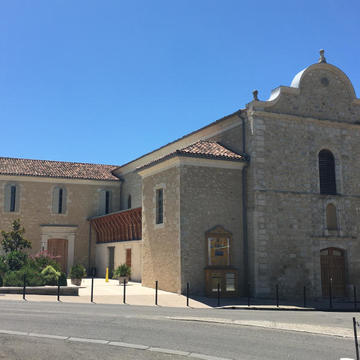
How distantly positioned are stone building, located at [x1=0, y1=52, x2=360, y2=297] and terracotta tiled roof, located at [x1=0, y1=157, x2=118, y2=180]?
485 inches

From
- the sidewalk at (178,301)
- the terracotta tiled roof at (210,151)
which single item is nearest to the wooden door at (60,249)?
the sidewalk at (178,301)

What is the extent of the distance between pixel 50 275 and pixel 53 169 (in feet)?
50.2

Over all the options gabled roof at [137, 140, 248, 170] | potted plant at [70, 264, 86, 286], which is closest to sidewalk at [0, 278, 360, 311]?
potted plant at [70, 264, 86, 286]

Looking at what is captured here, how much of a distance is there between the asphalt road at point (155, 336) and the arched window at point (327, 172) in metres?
9.15

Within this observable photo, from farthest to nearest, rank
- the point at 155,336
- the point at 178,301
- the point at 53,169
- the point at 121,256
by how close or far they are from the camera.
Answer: the point at 53,169, the point at 121,256, the point at 178,301, the point at 155,336

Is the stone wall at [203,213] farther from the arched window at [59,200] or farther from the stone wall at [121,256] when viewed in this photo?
the arched window at [59,200]

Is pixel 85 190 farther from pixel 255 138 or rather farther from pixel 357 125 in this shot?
pixel 357 125

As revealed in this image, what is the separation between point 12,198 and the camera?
108 ft

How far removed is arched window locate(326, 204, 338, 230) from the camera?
21.8 metres

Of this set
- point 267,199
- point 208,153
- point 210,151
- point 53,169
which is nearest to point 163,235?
point 208,153

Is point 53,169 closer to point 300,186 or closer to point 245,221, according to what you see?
point 245,221

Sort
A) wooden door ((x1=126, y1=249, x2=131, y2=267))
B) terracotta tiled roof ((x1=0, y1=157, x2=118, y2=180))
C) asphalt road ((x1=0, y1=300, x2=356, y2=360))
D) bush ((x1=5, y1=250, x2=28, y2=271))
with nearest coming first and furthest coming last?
asphalt road ((x1=0, y1=300, x2=356, y2=360))
bush ((x1=5, y1=250, x2=28, y2=271))
wooden door ((x1=126, y1=249, x2=131, y2=267))
terracotta tiled roof ((x1=0, y1=157, x2=118, y2=180))

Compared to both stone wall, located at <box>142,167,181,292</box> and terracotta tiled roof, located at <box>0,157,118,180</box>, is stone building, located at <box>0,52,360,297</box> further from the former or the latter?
terracotta tiled roof, located at <box>0,157,118,180</box>

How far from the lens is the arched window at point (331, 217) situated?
71.7ft
